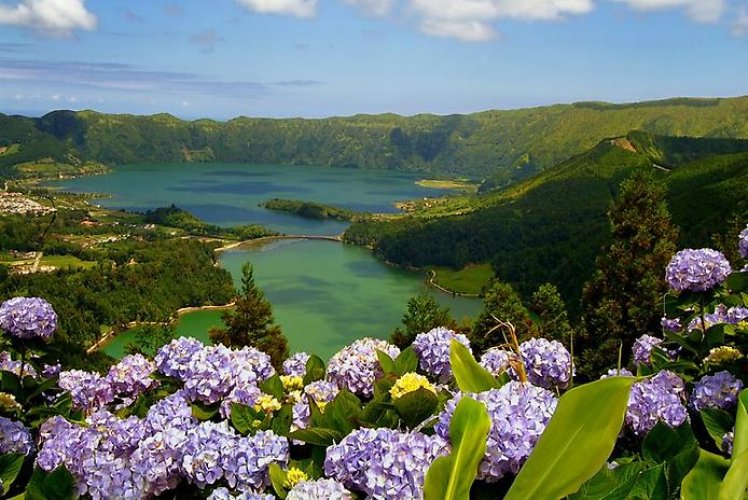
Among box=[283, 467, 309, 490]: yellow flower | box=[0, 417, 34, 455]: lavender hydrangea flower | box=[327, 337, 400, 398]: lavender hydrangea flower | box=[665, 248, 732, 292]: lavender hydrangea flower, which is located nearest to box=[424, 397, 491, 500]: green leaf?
box=[283, 467, 309, 490]: yellow flower

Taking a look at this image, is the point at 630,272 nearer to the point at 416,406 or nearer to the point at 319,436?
the point at 416,406

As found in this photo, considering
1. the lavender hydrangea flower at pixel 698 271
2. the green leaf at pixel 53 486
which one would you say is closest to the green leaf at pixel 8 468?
the green leaf at pixel 53 486

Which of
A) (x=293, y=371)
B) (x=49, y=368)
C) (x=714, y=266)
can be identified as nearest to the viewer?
(x=293, y=371)

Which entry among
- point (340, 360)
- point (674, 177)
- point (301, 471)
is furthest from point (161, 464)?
point (674, 177)

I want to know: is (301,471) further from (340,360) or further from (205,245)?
(205,245)

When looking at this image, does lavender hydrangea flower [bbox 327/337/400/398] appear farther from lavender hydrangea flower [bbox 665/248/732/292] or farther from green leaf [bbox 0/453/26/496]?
lavender hydrangea flower [bbox 665/248/732/292]

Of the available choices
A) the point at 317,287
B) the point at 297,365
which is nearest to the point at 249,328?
the point at 297,365

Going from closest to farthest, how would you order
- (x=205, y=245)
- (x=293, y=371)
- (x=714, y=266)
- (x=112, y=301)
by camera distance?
(x=293, y=371), (x=714, y=266), (x=112, y=301), (x=205, y=245)
